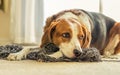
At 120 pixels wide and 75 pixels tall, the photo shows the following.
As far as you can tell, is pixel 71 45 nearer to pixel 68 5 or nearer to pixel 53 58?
pixel 53 58

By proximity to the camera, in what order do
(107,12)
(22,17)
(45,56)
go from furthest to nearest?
(107,12)
(22,17)
(45,56)

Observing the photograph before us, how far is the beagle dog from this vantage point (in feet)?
4.30

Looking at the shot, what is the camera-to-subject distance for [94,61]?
1.30 meters

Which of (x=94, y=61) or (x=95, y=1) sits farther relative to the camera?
(x=95, y=1)

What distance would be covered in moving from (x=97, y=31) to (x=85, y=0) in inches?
41.5

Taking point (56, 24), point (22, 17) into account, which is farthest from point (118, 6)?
point (56, 24)

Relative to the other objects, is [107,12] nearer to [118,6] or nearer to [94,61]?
[118,6]

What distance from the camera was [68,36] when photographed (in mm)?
1314

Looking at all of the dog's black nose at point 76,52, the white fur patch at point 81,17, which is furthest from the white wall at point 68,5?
the dog's black nose at point 76,52

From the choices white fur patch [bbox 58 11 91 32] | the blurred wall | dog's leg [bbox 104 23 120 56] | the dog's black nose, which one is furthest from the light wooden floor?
the blurred wall

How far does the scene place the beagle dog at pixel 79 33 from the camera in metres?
1.31

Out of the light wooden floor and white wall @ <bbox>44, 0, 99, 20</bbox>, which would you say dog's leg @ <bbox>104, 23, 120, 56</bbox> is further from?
white wall @ <bbox>44, 0, 99, 20</bbox>

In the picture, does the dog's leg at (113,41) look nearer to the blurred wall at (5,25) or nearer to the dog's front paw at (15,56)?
the dog's front paw at (15,56)

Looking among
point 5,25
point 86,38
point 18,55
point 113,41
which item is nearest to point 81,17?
point 86,38
